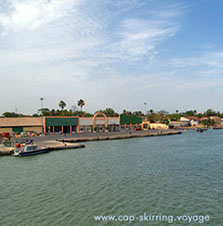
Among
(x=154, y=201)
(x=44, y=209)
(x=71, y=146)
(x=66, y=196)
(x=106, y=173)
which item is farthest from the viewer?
(x=71, y=146)

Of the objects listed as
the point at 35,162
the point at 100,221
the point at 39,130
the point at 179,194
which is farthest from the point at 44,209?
the point at 39,130

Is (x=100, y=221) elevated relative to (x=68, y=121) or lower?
lower

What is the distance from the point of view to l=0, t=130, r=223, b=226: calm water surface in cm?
1933

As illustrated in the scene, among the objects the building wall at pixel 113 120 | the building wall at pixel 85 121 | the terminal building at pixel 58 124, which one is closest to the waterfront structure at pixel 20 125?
the terminal building at pixel 58 124

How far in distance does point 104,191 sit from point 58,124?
73399mm

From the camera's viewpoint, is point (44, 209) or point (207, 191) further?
point (207, 191)

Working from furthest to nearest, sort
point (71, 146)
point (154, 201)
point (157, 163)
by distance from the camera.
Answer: point (71, 146) < point (157, 163) < point (154, 201)

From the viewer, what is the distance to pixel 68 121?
9762 cm

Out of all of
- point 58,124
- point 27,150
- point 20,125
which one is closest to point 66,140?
point 58,124

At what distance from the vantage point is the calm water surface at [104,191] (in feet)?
63.4

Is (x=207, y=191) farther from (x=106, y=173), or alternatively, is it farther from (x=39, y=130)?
(x=39, y=130)

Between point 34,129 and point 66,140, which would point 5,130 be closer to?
point 34,129

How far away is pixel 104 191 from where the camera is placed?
24.5 metres

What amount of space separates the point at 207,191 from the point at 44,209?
51.7ft
